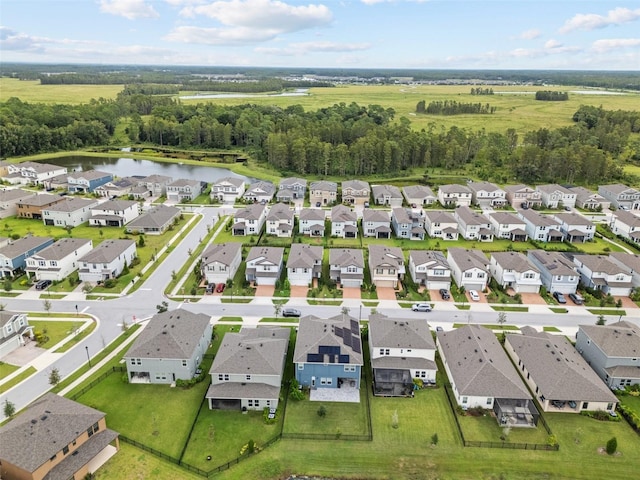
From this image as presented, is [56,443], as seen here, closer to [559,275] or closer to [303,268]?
[303,268]

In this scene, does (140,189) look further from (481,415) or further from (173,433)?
(481,415)

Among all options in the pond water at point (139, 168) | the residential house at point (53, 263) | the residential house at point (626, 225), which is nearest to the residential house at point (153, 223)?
the residential house at point (53, 263)

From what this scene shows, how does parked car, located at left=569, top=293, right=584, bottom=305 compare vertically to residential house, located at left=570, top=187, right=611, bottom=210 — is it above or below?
below

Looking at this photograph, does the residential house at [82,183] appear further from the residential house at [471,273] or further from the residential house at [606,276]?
the residential house at [606,276]

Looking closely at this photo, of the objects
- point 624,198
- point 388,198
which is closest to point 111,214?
point 388,198

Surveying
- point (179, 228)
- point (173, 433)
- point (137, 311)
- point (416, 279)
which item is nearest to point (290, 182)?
point (179, 228)

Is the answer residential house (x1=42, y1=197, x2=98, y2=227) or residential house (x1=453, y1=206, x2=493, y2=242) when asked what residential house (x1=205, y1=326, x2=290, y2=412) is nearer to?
residential house (x1=453, y1=206, x2=493, y2=242)

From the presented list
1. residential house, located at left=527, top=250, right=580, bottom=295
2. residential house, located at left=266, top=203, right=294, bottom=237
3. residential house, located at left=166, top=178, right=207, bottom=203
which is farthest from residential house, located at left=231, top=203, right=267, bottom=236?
residential house, located at left=527, top=250, right=580, bottom=295
